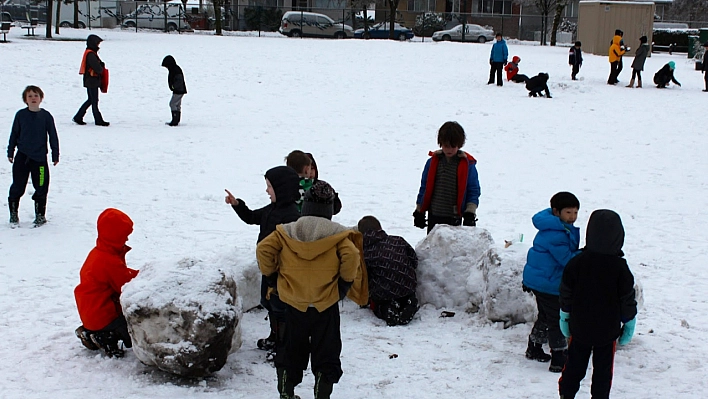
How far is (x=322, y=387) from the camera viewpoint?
443 centimetres

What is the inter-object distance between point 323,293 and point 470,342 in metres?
1.65

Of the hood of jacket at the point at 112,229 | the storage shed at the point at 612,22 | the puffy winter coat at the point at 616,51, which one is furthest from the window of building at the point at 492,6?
the hood of jacket at the point at 112,229

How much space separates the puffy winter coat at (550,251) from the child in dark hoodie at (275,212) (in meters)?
1.58

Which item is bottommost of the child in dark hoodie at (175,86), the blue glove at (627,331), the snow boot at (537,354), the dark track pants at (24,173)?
the snow boot at (537,354)

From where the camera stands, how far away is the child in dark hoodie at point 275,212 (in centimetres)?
476

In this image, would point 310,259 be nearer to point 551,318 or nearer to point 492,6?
point 551,318

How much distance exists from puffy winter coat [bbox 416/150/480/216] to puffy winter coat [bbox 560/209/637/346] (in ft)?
7.65

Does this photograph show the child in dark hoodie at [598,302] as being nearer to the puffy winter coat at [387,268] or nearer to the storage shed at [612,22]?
the puffy winter coat at [387,268]

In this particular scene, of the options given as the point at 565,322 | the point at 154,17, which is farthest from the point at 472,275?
the point at 154,17

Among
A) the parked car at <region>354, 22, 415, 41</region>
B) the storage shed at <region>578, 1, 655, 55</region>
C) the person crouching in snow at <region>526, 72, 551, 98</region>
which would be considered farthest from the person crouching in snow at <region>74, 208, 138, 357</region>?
the parked car at <region>354, 22, 415, 41</region>

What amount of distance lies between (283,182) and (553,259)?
1.80 metres

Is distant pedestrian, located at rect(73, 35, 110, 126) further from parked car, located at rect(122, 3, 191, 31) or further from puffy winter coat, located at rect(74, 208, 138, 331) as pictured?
parked car, located at rect(122, 3, 191, 31)

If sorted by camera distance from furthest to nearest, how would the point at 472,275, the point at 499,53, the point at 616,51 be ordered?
the point at 616,51 < the point at 499,53 < the point at 472,275

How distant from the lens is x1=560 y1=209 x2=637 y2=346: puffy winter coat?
412 centimetres
